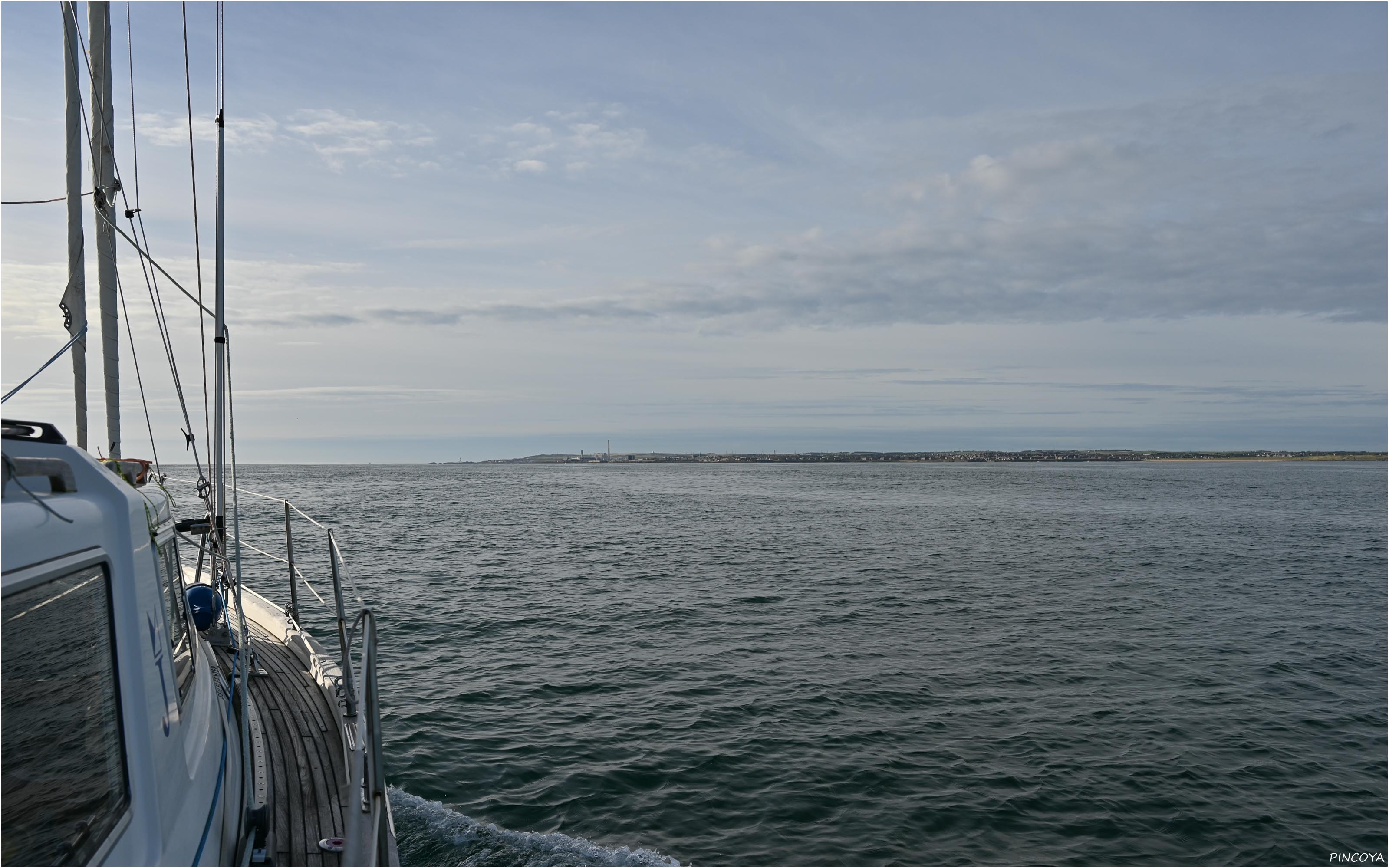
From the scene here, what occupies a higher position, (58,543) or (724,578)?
(58,543)

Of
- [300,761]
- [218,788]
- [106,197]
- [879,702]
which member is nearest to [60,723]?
[218,788]

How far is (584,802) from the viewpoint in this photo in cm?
939

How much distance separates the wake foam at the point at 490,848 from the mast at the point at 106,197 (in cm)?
527

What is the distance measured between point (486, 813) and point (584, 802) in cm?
A: 115

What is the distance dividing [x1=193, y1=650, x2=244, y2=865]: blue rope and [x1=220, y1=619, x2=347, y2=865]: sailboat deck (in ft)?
2.12

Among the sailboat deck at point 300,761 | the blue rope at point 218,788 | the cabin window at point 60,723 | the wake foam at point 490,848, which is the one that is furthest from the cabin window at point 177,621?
the wake foam at point 490,848

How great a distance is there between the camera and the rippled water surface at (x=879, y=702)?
351 inches

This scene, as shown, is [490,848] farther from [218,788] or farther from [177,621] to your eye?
[177,621]

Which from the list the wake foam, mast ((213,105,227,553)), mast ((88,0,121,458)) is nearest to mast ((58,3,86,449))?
mast ((88,0,121,458))

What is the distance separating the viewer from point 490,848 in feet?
27.5

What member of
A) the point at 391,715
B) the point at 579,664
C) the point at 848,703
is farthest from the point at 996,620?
the point at 391,715

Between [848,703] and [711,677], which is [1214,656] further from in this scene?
[711,677]

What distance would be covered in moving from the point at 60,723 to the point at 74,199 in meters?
7.33

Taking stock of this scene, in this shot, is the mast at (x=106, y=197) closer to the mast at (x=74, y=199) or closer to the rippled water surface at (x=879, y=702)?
the mast at (x=74, y=199)
